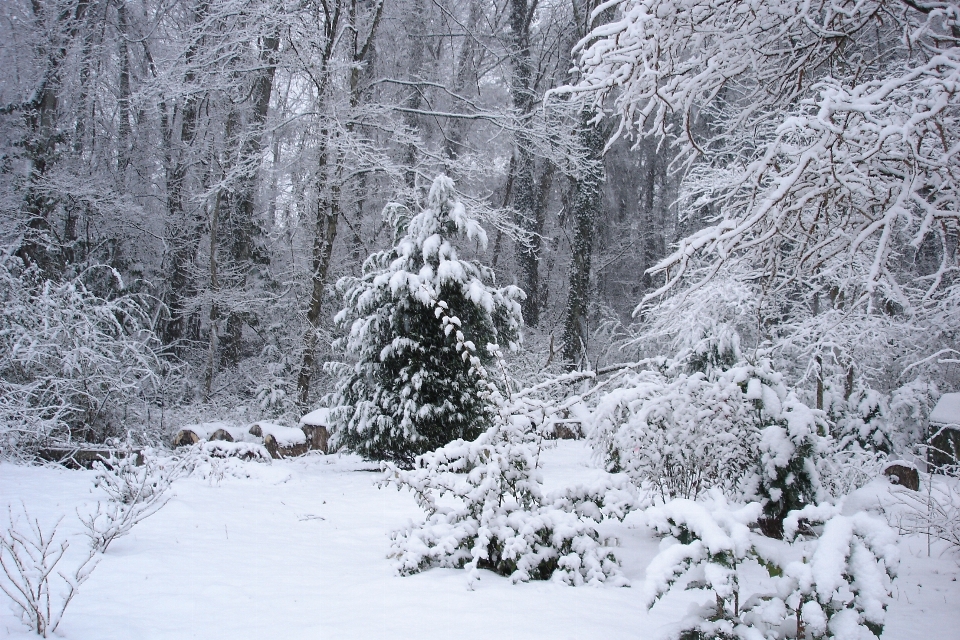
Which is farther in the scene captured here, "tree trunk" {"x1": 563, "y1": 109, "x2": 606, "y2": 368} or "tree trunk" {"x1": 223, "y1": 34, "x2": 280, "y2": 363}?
"tree trunk" {"x1": 563, "y1": 109, "x2": 606, "y2": 368}

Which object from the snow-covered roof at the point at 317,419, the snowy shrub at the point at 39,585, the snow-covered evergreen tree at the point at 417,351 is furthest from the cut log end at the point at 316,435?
the snowy shrub at the point at 39,585

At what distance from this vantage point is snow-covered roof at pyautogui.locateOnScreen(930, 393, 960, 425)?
21.5 feet

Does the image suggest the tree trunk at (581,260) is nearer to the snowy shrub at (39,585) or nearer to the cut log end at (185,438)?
the cut log end at (185,438)

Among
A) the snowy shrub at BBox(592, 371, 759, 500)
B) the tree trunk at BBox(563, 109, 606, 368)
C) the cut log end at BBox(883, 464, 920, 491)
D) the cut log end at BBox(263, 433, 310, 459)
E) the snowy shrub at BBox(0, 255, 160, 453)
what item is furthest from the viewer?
the tree trunk at BBox(563, 109, 606, 368)

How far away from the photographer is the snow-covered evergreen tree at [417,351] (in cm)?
743

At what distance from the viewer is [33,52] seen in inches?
465

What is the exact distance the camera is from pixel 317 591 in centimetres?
309

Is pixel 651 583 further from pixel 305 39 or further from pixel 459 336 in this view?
pixel 305 39

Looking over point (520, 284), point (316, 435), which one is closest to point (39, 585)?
point (316, 435)

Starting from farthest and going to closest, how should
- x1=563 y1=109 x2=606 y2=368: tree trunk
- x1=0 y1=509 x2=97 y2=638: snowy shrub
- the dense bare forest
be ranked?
x1=563 y1=109 x2=606 y2=368: tree trunk, the dense bare forest, x1=0 y1=509 x2=97 y2=638: snowy shrub

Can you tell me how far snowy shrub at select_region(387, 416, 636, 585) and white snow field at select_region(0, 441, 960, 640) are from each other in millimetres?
115

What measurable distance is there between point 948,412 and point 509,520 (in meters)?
6.09

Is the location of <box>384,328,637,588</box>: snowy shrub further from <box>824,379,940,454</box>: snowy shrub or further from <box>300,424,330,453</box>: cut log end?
<box>824,379,940,454</box>: snowy shrub

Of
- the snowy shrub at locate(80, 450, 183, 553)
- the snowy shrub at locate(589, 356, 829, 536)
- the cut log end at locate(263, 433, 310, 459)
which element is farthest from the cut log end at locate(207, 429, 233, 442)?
the snowy shrub at locate(589, 356, 829, 536)
